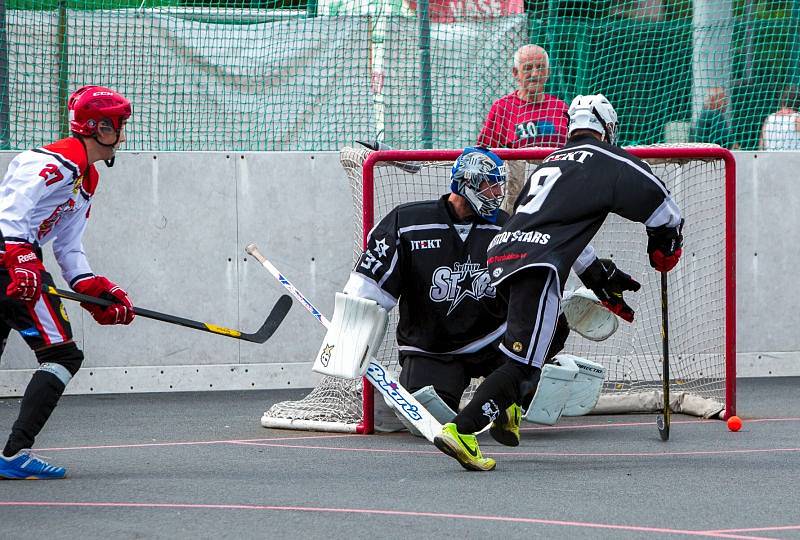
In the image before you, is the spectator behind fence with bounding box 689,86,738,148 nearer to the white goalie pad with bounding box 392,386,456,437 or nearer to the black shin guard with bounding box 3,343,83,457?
the white goalie pad with bounding box 392,386,456,437

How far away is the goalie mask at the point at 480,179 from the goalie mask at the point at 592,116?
381 millimetres

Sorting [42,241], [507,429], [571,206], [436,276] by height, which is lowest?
[507,429]

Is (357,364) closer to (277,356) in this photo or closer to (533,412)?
(533,412)

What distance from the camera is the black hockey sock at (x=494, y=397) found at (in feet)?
15.5

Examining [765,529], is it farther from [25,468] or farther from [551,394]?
[25,468]

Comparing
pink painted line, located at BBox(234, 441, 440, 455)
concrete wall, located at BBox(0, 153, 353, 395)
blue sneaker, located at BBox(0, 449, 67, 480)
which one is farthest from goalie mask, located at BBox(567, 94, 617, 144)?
concrete wall, located at BBox(0, 153, 353, 395)

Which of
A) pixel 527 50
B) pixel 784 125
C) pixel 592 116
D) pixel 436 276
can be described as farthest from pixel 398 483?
pixel 784 125

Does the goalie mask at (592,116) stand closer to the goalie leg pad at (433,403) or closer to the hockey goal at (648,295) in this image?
the hockey goal at (648,295)

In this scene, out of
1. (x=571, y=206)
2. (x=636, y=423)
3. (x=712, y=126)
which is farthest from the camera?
(x=712, y=126)

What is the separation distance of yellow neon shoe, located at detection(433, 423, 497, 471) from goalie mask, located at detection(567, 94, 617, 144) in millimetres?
1370

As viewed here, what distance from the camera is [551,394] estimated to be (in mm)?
5828

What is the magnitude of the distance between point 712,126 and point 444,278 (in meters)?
3.63

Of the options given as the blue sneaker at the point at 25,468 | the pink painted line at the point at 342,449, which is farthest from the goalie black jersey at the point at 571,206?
the blue sneaker at the point at 25,468

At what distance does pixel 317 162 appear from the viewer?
798 cm
